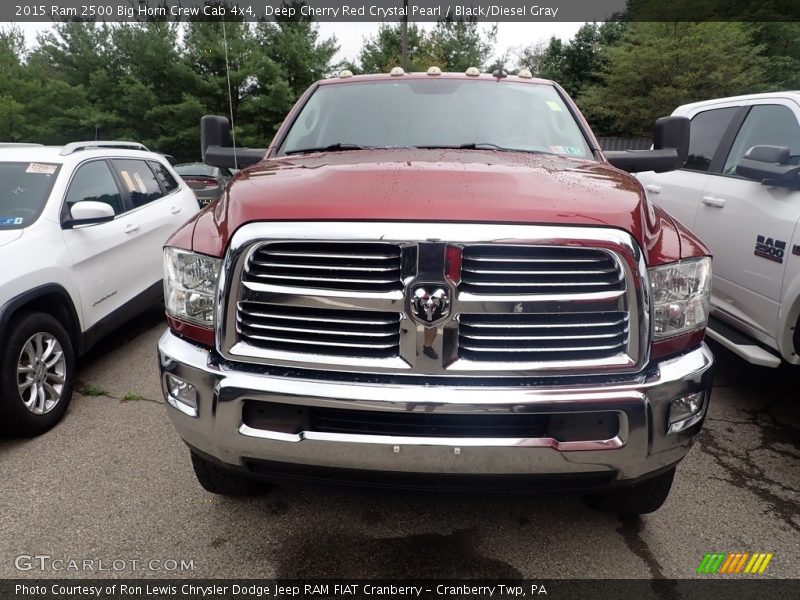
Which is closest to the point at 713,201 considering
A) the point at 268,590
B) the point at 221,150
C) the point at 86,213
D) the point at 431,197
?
the point at 431,197

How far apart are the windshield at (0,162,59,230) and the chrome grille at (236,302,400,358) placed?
2505 mm

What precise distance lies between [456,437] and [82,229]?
11.0 ft

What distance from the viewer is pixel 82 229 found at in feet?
12.9

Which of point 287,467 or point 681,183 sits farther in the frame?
point 681,183

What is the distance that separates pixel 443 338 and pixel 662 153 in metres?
2.01

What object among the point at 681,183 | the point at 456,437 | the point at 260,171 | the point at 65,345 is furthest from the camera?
the point at 681,183

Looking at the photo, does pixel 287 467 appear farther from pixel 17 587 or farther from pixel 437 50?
pixel 437 50

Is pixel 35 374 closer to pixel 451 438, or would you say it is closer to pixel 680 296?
pixel 451 438

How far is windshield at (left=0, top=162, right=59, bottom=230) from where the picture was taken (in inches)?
142

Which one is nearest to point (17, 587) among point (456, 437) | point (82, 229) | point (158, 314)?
point (456, 437)

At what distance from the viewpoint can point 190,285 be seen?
206 centimetres

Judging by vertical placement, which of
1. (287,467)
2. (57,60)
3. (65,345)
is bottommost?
(65,345)

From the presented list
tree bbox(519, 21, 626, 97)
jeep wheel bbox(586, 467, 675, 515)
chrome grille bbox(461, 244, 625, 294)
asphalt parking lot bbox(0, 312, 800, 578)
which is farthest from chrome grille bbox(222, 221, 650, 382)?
tree bbox(519, 21, 626, 97)

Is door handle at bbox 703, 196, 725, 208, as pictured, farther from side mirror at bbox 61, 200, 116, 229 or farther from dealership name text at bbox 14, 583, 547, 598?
side mirror at bbox 61, 200, 116, 229
